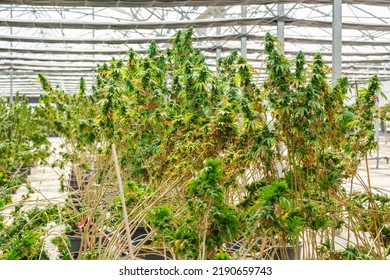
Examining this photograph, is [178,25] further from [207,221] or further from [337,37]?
[207,221]

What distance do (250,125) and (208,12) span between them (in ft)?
33.6


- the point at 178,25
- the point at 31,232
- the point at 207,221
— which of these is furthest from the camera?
the point at 178,25

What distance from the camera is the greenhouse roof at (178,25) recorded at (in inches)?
400

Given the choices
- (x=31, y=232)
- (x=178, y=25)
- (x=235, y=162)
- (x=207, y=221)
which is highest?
(x=178, y=25)

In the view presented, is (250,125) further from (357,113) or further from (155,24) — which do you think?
(155,24)

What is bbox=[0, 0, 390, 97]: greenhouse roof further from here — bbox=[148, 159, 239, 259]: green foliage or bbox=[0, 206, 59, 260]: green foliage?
bbox=[0, 206, 59, 260]: green foliage

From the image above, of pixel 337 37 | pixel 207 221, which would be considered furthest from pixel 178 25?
pixel 207 221

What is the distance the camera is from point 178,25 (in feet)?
35.9

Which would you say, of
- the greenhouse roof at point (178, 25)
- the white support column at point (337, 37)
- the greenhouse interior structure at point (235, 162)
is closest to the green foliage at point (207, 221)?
the greenhouse interior structure at point (235, 162)

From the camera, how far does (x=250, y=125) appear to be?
4066 mm

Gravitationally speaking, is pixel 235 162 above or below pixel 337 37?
below

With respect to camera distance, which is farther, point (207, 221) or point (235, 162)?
point (235, 162)

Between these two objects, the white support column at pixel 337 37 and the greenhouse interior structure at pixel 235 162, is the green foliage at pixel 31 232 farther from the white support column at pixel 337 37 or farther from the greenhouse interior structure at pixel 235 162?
the white support column at pixel 337 37
